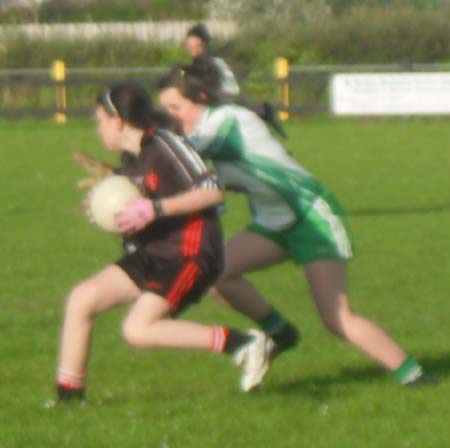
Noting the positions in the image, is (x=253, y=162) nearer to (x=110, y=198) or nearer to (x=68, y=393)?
(x=110, y=198)

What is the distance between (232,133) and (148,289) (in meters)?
0.79

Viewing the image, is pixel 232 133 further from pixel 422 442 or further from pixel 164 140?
pixel 422 442

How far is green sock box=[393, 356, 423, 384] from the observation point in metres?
7.59

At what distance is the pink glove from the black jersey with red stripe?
0.62 ft


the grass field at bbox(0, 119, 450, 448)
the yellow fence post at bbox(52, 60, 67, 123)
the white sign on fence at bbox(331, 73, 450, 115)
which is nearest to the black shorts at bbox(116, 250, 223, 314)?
the grass field at bbox(0, 119, 450, 448)

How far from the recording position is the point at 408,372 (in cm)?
761

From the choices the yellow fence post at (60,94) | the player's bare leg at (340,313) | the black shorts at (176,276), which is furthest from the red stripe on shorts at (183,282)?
the yellow fence post at (60,94)

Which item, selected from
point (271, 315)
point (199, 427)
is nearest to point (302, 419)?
point (199, 427)

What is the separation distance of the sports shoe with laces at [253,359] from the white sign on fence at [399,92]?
71.7 ft

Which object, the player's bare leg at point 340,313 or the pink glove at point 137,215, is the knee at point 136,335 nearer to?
the pink glove at point 137,215

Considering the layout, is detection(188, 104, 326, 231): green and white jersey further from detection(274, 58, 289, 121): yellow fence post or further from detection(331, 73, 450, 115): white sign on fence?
detection(274, 58, 289, 121): yellow fence post

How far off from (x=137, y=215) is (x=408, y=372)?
1.62 meters

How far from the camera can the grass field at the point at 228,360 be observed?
684 centimetres

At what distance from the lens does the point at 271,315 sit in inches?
320
